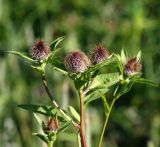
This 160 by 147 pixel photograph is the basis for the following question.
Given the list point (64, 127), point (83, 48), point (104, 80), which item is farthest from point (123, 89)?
point (83, 48)

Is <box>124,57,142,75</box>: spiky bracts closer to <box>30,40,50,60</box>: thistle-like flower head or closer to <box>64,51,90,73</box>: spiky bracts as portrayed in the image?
<box>64,51,90,73</box>: spiky bracts

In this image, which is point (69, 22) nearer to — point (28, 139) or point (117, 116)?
point (117, 116)

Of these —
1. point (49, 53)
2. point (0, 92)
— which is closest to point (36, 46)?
point (49, 53)

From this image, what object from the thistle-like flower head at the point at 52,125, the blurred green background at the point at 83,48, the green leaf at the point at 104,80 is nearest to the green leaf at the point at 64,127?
the thistle-like flower head at the point at 52,125

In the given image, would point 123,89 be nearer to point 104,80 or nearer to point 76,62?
point 104,80

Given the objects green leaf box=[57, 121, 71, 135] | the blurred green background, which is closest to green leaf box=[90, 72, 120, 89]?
→ green leaf box=[57, 121, 71, 135]

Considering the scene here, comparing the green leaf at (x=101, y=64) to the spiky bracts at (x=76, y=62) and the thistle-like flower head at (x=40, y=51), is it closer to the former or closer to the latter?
the spiky bracts at (x=76, y=62)
